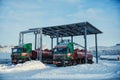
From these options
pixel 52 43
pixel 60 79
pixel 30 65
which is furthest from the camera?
pixel 52 43

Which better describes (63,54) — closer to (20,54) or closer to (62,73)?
(20,54)

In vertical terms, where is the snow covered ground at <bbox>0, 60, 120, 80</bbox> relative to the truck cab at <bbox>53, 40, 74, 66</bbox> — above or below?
below

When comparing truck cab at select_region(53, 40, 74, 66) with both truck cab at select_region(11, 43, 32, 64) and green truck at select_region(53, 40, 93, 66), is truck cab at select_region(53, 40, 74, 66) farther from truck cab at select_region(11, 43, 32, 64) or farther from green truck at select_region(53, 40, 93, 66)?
truck cab at select_region(11, 43, 32, 64)

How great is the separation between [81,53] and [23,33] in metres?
9.97

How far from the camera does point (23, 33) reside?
99.7 feet

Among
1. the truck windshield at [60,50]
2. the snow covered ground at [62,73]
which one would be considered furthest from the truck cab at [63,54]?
the snow covered ground at [62,73]

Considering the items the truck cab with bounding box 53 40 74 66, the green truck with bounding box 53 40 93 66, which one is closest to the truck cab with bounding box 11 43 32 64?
the green truck with bounding box 53 40 93 66

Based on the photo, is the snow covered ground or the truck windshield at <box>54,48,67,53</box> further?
the truck windshield at <box>54,48,67,53</box>

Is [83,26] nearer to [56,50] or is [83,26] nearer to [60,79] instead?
[56,50]

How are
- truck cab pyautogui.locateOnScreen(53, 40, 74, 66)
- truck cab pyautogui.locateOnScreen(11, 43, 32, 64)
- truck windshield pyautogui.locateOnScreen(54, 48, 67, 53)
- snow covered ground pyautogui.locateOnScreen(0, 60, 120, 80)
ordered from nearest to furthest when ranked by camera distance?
snow covered ground pyautogui.locateOnScreen(0, 60, 120, 80), truck cab pyautogui.locateOnScreen(53, 40, 74, 66), truck windshield pyautogui.locateOnScreen(54, 48, 67, 53), truck cab pyautogui.locateOnScreen(11, 43, 32, 64)

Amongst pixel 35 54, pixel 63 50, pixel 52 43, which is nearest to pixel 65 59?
pixel 63 50

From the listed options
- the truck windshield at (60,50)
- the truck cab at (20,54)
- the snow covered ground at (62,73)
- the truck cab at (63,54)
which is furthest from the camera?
the truck cab at (20,54)

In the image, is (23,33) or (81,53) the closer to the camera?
(81,53)

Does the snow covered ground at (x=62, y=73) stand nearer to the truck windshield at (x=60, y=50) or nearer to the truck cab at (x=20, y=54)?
the truck windshield at (x=60, y=50)
